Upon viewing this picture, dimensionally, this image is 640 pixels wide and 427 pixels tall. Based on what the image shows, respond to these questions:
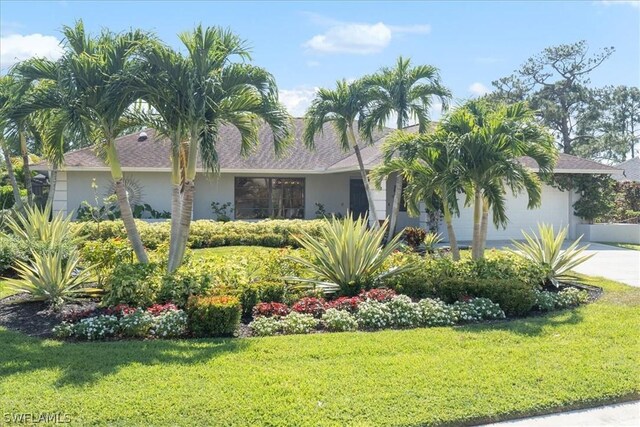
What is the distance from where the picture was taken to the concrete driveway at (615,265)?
1244cm

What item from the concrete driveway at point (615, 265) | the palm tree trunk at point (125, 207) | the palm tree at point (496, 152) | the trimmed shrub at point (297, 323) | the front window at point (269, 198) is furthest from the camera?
the front window at point (269, 198)

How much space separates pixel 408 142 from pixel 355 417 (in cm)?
688

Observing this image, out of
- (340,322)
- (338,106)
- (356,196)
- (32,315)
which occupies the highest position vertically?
(338,106)

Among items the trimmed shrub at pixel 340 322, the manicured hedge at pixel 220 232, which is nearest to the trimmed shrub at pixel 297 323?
the trimmed shrub at pixel 340 322

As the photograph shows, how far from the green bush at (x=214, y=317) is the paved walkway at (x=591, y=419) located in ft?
11.7

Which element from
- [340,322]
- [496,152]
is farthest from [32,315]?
[496,152]

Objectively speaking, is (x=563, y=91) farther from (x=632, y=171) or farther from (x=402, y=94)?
(x=402, y=94)

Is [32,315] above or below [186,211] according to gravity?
below

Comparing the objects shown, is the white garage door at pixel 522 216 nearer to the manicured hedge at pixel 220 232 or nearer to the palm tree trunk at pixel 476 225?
the manicured hedge at pixel 220 232

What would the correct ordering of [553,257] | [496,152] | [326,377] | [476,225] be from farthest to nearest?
[476,225]
[553,257]
[496,152]
[326,377]

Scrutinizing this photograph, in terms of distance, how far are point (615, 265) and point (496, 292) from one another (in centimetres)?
809

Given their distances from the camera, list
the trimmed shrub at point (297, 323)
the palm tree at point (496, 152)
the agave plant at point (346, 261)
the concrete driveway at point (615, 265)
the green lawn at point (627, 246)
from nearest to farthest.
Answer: the trimmed shrub at point (297, 323)
the agave plant at point (346, 261)
the palm tree at point (496, 152)
the concrete driveway at point (615, 265)
the green lawn at point (627, 246)

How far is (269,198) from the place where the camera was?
915 inches

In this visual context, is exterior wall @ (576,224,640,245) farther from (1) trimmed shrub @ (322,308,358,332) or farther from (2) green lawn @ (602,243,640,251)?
(1) trimmed shrub @ (322,308,358,332)
